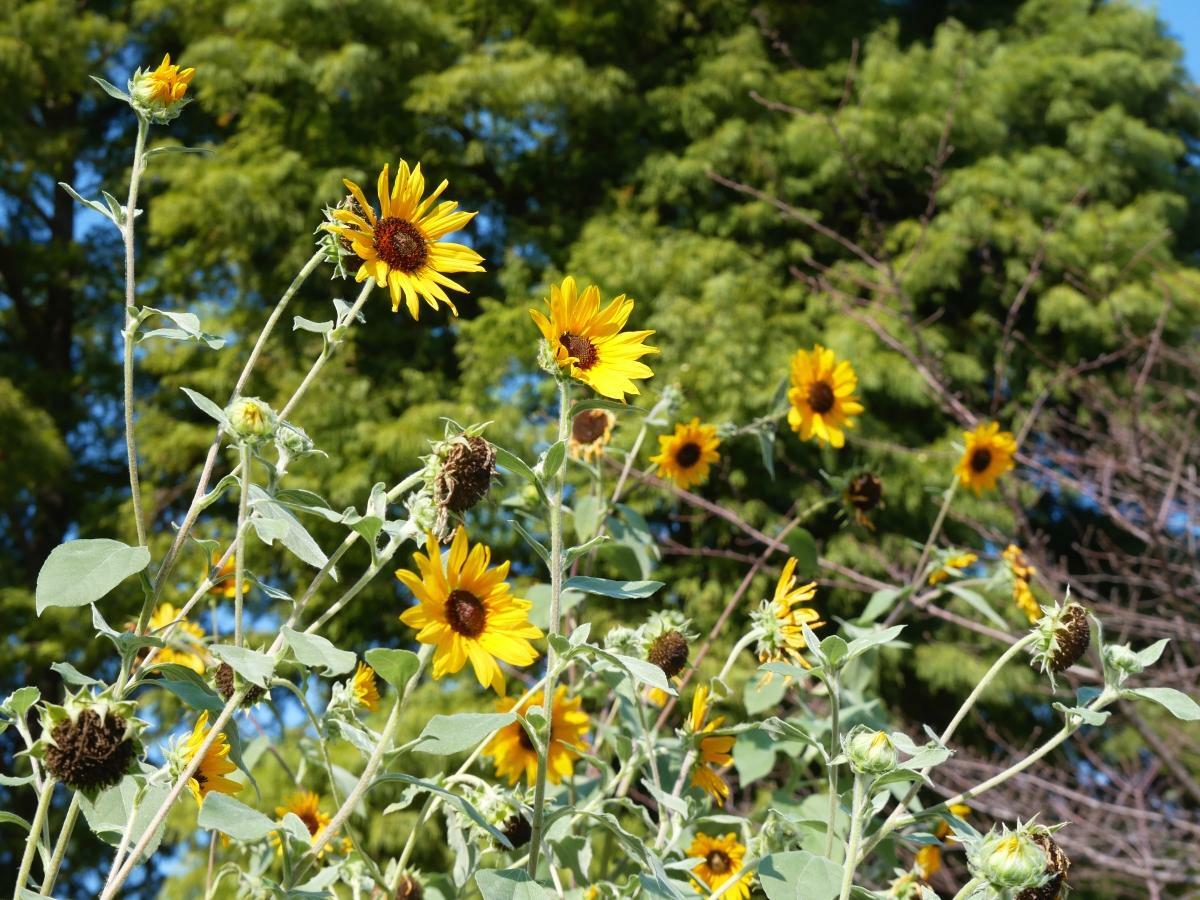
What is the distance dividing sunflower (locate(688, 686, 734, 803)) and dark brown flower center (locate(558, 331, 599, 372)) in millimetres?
254

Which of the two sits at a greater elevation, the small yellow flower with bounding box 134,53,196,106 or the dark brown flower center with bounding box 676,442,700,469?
Result: the small yellow flower with bounding box 134,53,196,106

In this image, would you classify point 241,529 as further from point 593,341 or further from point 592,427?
point 592,427

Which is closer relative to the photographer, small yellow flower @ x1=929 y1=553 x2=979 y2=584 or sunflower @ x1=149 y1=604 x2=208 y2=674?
sunflower @ x1=149 y1=604 x2=208 y2=674

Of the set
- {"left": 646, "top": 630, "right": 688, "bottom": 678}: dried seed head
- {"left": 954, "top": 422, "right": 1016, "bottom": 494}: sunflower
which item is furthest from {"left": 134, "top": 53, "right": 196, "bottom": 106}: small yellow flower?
{"left": 954, "top": 422, "right": 1016, "bottom": 494}: sunflower

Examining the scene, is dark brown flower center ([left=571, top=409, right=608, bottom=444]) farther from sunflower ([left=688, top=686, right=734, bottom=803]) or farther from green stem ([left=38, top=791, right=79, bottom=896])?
green stem ([left=38, top=791, right=79, bottom=896])

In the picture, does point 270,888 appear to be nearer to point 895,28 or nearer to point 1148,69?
point 895,28

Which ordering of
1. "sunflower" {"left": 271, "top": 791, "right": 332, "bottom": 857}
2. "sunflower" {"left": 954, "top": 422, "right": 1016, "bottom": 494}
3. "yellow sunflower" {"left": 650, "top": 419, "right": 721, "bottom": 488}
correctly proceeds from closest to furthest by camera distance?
"sunflower" {"left": 271, "top": 791, "right": 332, "bottom": 857}, "yellow sunflower" {"left": 650, "top": 419, "right": 721, "bottom": 488}, "sunflower" {"left": 954, "top": 422, "right": 1016, "bottom": 494}

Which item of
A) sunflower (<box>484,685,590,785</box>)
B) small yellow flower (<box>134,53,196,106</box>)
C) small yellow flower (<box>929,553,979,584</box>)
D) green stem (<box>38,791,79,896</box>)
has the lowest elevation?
sunflower (<box>484,685,590,785</box>)

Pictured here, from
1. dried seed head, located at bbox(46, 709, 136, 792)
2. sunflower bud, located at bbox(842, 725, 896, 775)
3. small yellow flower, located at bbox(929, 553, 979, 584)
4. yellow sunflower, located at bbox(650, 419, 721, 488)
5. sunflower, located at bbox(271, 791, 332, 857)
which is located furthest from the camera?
yellow sunflower, located at bbox(650, 419, 721, 488)

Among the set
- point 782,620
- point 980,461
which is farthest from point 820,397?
point 782,620

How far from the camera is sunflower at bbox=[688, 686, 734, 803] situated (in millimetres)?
789

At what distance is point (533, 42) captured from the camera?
15.7 feet

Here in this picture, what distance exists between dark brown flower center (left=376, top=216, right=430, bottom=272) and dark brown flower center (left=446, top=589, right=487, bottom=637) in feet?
0.64

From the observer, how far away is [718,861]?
954 millimetres
